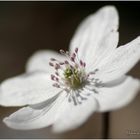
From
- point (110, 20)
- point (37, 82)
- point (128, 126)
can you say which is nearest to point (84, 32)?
point (110, 20)

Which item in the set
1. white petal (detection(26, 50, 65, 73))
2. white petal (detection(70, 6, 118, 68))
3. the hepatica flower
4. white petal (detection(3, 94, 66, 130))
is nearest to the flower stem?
the hepatica flower

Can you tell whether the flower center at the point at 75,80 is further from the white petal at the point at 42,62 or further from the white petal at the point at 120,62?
the white petal at the point at 42,62

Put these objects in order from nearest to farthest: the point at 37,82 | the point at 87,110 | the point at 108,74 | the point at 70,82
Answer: the point at 87,110, the point at 108,74, the point at 70,82, the point at 37,82

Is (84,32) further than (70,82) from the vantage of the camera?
Yes

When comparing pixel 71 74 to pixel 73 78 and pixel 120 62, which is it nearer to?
pixel 73 78

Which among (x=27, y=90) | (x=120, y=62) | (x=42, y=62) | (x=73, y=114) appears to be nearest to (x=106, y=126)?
(x=73, y=114)

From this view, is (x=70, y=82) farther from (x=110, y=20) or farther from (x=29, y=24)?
(x=29, y=24)

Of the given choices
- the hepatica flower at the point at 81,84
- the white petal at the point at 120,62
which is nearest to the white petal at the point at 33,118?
the hepatica flower at the point at 81,84

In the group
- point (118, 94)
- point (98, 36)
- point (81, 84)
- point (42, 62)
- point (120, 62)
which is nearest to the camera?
point (118, 94)
